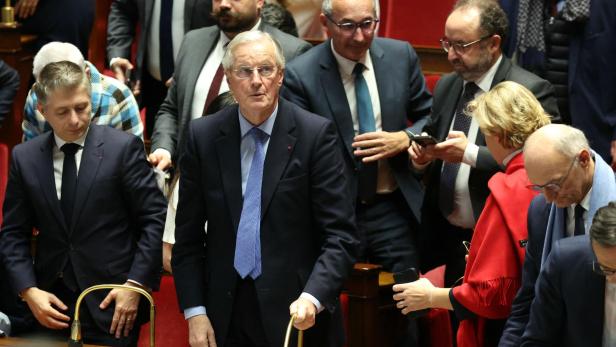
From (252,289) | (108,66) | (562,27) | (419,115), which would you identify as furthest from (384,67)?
(108,66)

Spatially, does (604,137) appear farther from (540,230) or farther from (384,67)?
(540,230)

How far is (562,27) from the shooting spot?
3.42 m

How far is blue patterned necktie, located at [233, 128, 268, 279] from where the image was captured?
2342 millimetres

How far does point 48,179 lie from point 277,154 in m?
0.62

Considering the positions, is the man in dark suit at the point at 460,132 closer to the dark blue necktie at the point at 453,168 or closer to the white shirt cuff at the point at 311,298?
the dark blue necktie at the point at 453,168

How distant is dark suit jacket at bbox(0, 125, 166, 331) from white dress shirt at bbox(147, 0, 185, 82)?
1.14 m

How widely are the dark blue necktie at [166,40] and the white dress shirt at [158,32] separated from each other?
1 centimetres

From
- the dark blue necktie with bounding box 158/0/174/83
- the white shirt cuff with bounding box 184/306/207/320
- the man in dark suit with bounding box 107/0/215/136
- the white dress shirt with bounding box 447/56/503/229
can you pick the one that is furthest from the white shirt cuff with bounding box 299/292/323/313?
the dark blue necktie with bounding box 158/0/174/83

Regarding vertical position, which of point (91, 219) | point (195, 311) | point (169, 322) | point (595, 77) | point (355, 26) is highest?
point (355, 26)

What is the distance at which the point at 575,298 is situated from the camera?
82.4 inches

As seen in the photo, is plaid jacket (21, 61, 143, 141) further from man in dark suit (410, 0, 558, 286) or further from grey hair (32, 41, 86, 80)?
man in dark suit (410, 0, 558, 286)

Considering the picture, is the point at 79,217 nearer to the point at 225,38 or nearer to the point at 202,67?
the point at 202,67

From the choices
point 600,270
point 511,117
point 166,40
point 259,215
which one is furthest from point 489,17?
point 166,40

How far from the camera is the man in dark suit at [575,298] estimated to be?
2.07 meters
